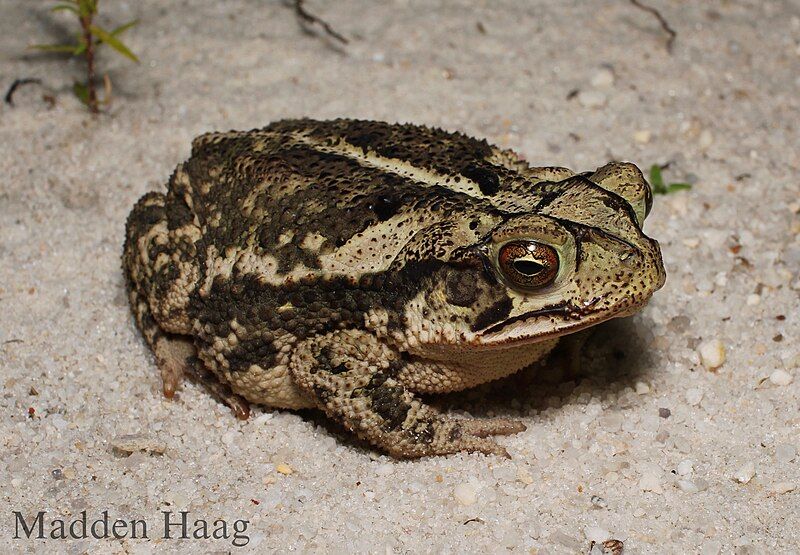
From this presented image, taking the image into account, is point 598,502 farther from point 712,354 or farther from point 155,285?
point 155,285

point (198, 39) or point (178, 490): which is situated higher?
point (198, 39)

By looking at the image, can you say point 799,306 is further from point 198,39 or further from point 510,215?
point 198,39

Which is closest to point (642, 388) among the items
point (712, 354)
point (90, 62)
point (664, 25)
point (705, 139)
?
point (712, 354)

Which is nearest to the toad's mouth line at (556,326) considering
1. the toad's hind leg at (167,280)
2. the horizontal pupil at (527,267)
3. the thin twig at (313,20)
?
the horizontal pupil at (527,267)

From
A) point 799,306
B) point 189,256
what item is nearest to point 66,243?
point 189,256

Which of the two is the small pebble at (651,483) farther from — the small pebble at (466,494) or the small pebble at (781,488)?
the small pebble at (466,494)

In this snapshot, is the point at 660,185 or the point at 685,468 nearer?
the point at 685,468

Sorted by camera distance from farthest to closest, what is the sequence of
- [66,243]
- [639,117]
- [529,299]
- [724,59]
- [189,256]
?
[724,59] < [639,117] < [66,243] < [189,256] < [529,299]
